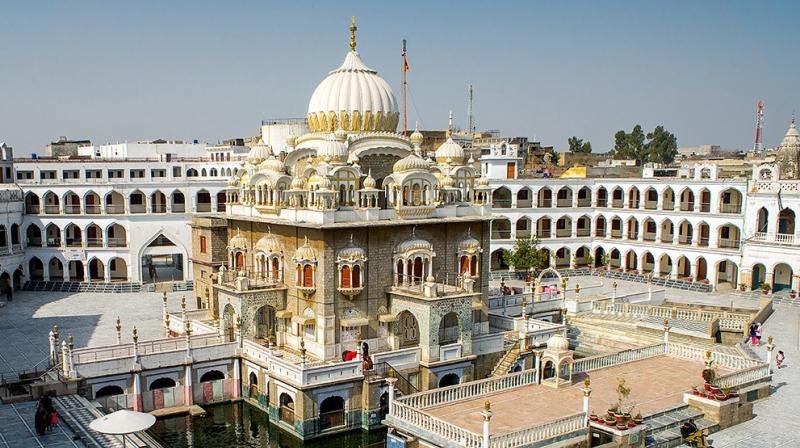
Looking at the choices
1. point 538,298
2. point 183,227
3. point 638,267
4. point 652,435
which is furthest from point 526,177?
point 652,435

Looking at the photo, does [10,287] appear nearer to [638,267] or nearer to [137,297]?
[137,297]

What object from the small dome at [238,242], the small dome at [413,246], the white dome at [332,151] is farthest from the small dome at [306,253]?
the small dome at [238,242]

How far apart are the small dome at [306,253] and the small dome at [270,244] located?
6.85ft

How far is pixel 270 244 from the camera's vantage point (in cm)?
2945

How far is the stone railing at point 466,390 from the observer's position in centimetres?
2122

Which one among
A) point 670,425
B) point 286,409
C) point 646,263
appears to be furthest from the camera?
point 646,263

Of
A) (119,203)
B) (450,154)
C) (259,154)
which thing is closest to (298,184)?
(259,154)

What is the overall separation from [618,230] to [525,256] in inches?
424

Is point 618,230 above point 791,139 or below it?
below

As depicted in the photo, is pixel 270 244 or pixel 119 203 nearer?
pixel 270 244

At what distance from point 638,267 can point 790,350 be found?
71.4 feet

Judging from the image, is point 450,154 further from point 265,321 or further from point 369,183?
point 265,321

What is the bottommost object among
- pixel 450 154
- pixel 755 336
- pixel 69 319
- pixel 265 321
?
pixel 69 319

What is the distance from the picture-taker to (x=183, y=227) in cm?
4944
